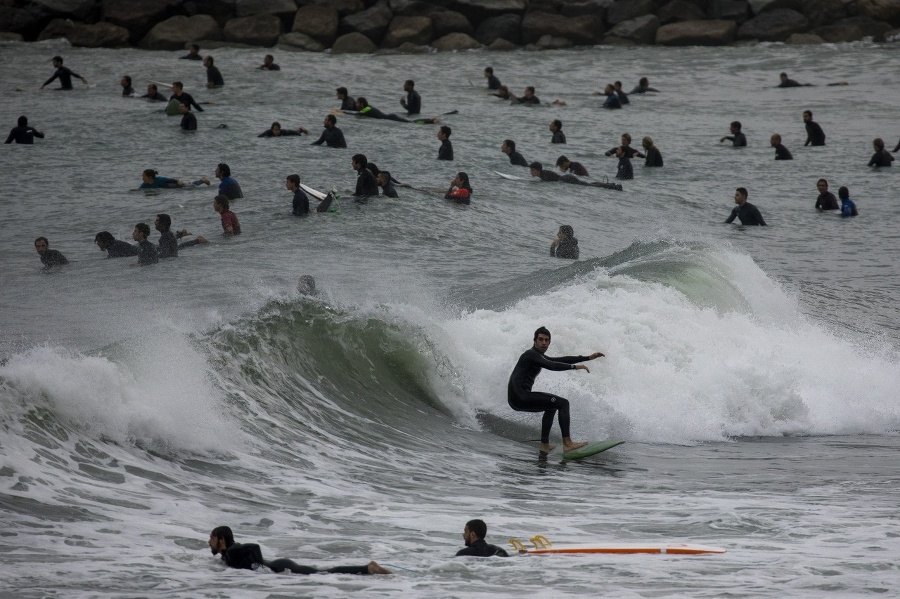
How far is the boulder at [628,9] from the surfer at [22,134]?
77.6ft

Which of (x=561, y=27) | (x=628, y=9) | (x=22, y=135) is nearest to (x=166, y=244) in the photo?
(x=22, y=135)

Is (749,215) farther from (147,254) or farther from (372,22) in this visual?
(372,22)

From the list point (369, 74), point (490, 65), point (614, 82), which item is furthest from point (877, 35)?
point (369, 74)

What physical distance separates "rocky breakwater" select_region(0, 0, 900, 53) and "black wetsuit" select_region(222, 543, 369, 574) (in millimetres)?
38597

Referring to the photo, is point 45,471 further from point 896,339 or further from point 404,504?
point 896,339

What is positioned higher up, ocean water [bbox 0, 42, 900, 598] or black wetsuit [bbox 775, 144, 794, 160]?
black wetsuit [bbox 775, 144, 794, 160]

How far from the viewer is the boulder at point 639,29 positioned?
44812mm

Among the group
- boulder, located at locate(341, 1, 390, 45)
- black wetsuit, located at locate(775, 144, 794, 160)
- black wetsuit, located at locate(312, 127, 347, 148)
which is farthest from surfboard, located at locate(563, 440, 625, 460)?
boulder, located at locate(341, 1, 390, 45)

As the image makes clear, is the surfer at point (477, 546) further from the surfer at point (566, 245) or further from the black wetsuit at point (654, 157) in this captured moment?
the black wetsuit at point (654, 157)

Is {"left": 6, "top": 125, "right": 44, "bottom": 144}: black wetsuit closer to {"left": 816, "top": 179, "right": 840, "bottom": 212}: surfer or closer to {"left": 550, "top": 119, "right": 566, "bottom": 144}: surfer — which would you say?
{"left": 550, "top": 119, "right": 566, "bottom": 144}: surfer

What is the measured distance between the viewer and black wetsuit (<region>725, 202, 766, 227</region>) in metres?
25.0

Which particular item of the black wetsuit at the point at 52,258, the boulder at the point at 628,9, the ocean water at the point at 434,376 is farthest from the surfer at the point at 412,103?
the black wetsuit at the point at 52,258

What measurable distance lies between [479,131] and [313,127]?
456 centimetres

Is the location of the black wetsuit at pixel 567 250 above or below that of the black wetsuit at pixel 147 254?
above
